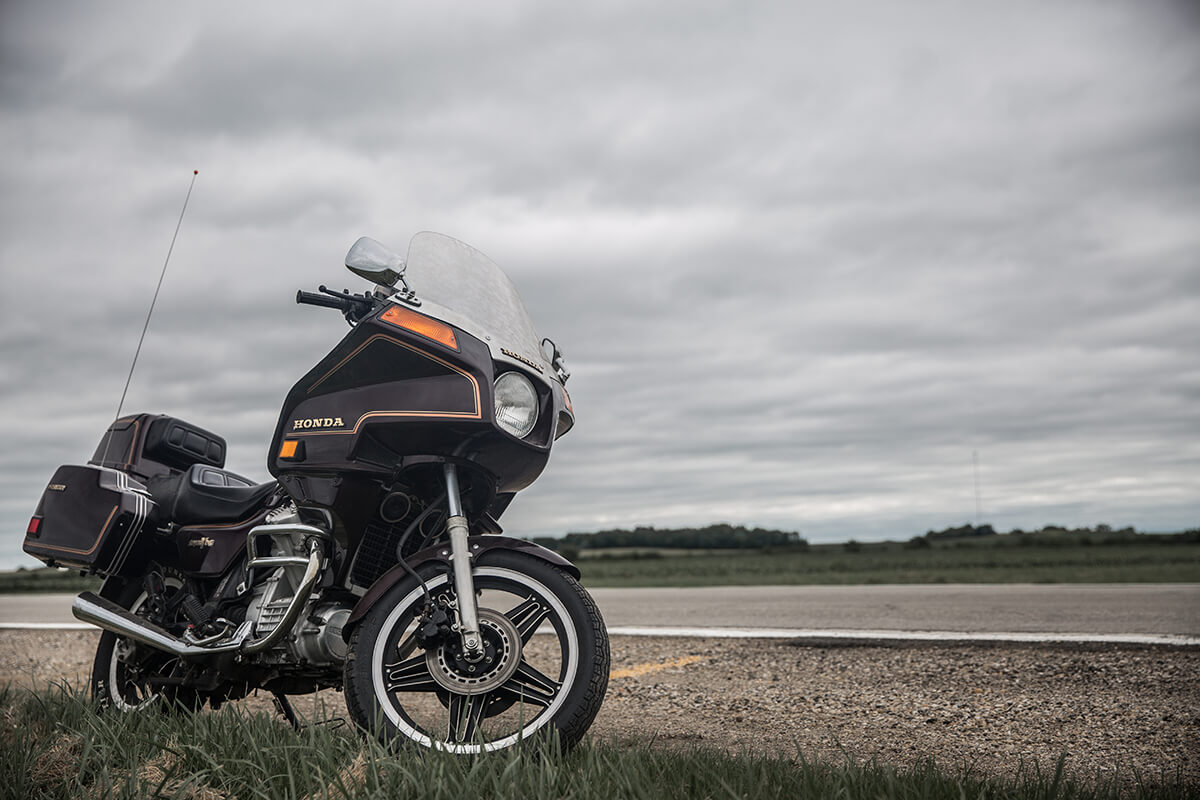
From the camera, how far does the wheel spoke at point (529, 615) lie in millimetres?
3176

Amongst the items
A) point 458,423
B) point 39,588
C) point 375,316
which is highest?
point 375,316

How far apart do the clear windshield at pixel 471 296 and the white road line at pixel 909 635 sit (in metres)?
4.60

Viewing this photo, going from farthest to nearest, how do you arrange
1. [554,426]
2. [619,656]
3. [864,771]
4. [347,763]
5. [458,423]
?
[619,656] < [554,426] < [458,423] < [347,763] < [864,771]

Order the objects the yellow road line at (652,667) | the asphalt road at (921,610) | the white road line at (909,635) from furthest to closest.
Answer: the asphalt road at (921,610) → the white road line at (909,635) → the yellow road line at (652,667)

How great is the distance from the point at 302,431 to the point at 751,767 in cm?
198

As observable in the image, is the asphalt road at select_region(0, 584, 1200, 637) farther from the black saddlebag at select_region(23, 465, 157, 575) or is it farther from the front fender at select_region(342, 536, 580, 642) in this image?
the black saddlebag at select_region(23, 465, 157, 575)

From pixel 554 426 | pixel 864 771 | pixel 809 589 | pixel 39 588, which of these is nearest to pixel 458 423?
pixel 554 426

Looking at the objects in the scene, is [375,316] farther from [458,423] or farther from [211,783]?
[211,783]

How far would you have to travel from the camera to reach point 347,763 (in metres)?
3.03

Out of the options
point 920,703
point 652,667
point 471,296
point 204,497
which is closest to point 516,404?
point 471,296

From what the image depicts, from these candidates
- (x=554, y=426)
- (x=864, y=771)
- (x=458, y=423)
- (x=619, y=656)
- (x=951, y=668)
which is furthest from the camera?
(x=619, y=656)

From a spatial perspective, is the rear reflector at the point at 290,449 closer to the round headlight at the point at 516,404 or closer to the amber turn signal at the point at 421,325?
the amber turn signal at the point at 421,325

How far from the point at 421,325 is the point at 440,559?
0.83 metres

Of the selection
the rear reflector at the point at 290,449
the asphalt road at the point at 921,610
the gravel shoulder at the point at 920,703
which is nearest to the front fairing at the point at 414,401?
Answer: the rear reflector at the point at 290,449
